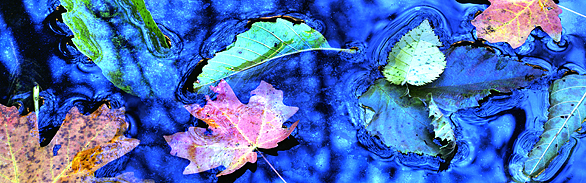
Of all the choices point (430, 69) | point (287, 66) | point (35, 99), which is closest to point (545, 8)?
point (430, 69)

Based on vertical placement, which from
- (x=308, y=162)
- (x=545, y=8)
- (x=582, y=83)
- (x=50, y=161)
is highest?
(x=545, y=8)

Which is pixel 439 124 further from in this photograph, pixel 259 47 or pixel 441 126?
pixel 259 47

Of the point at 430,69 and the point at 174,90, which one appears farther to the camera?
the point at 174,90

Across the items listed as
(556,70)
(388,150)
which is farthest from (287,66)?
(556,70)

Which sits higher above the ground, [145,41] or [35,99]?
[145,41]

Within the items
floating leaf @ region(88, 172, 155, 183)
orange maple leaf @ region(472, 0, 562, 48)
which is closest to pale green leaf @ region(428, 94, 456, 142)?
orange maple leaf @ region(472, 0, 562, 48)

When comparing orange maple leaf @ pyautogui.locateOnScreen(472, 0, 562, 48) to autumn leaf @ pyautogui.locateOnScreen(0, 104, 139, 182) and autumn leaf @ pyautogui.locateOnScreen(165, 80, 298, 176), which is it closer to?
autumn leaf @ pyautogui.locateOnScreen(165, 80, 298, 176)

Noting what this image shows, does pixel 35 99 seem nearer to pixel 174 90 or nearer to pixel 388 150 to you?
pixel 174 90
